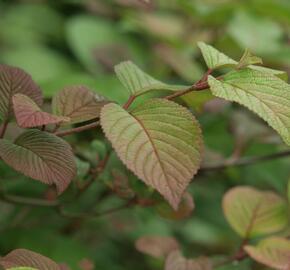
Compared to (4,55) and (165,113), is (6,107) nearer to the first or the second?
(165,113)

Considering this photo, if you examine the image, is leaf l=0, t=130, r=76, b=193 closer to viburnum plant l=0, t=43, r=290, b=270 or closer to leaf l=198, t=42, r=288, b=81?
viburnum plant l=0, t=43, r=290, b=270

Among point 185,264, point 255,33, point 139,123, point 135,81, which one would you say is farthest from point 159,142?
point 255,33

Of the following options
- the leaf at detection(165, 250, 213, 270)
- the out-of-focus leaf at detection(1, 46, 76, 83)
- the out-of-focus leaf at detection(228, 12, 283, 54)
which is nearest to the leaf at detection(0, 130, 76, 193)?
the leaf at detection(165, 250, 213, 270)

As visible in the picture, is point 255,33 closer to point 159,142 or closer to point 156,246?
point 156,246

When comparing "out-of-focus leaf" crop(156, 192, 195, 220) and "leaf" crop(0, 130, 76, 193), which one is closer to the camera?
"leaf" crop(0, 130, 76, 193)

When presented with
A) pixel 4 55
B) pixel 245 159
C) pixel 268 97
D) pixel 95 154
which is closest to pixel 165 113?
pixel 268 97

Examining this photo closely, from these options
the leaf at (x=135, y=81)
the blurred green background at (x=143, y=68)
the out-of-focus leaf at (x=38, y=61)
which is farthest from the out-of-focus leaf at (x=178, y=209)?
the out-of-focus leaf at (x=38, y=61)
